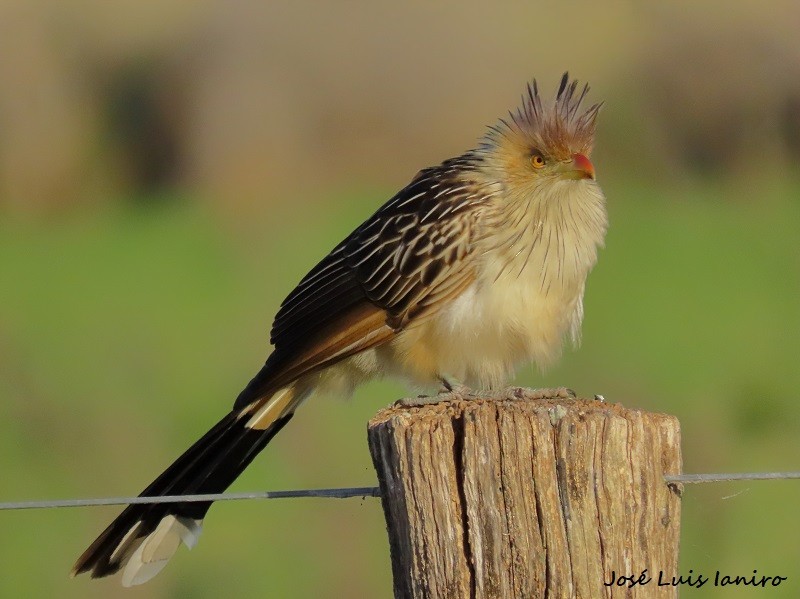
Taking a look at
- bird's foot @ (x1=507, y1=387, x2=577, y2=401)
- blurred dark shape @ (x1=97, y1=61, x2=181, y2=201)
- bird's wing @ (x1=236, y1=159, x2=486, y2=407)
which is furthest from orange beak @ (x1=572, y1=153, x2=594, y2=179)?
blurred dark shape @ (x1=97, y1=61, x2=181, y2=201)

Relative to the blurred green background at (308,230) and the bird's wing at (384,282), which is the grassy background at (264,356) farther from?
the bird's wing at (384,282)

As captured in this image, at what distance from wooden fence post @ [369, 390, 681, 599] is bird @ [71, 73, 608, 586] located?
4.95 ft

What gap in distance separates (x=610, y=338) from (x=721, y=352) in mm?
705

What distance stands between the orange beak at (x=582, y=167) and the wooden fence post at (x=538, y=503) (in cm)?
163

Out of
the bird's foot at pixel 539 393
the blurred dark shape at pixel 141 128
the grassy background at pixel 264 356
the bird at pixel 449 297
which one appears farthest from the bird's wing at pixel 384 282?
the blurred dark shape at pixel 141 128

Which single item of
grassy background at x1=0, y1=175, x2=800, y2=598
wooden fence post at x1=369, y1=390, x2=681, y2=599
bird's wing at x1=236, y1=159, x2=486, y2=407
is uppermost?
bird's wing at x1=236, y1=159, x2=486, y2=407

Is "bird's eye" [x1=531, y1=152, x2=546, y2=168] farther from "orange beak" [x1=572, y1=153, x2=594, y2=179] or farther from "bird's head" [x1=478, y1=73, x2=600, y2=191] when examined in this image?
"orange beak" [x1=572, y1=153, x2=594, y2=179]

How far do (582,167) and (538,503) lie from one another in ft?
6.20

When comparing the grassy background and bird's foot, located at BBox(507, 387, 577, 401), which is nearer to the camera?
bird's foot, located at BBox(507, 387, 577, 401)

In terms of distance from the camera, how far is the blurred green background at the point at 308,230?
7078 millimetres

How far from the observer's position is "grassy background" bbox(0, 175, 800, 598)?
22.1 ft

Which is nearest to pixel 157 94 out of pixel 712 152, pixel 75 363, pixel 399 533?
pixel 75 363

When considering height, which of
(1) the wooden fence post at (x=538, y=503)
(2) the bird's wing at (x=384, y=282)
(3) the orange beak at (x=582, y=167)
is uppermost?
(3) the orange beak at (x=582, y=167)

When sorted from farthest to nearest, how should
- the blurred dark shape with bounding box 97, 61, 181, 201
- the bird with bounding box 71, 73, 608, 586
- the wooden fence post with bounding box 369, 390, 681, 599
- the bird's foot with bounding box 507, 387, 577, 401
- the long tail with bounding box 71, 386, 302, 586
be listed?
1. the blurred dark shape with bounding box 97, 61, 181, 201
2. the bird with bounding box 71, 73, 608, 586
3. the long tail with bounding box 71, 386, 302, 586
4. the bird's foot with bounding box 507, 387, 577, 401
5. the wooden fence post with bounding box 369, 390, 681, 599
